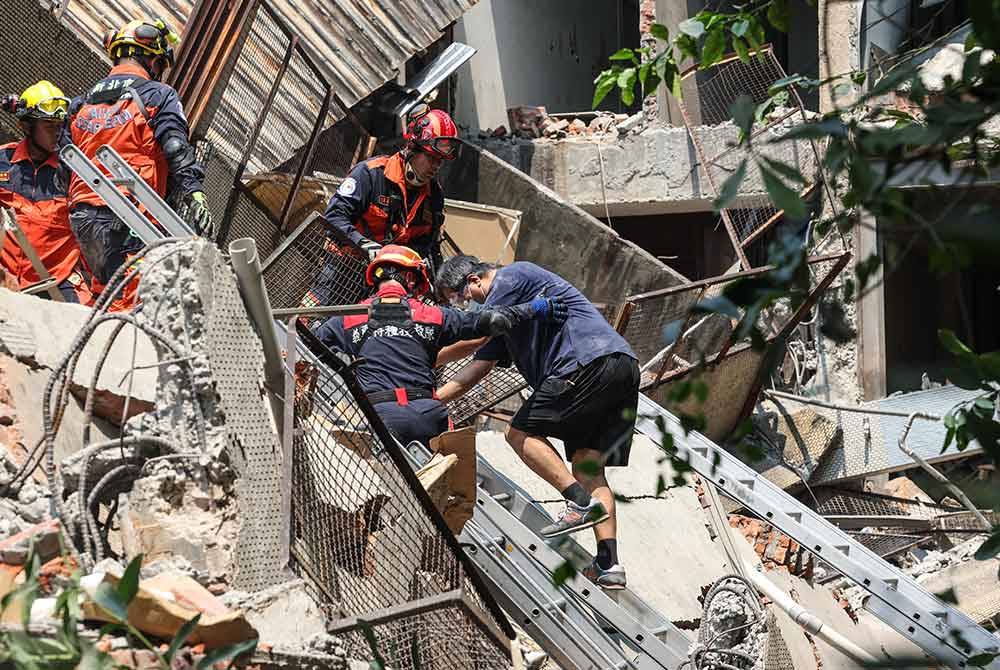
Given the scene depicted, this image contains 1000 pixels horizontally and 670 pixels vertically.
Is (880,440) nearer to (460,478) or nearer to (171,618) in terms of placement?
(460,478)

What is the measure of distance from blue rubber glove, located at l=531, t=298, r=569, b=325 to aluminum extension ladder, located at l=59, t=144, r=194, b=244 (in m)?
1.45

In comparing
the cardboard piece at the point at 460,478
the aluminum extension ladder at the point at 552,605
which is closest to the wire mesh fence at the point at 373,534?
the cardboard piece at the point at 460,478

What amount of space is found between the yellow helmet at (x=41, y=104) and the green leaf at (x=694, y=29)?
4.31 m

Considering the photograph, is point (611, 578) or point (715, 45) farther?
point (611, 578)

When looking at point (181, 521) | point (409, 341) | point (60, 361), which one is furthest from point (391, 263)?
point (181, 521)

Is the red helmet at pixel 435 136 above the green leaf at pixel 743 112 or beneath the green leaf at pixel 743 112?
beneath

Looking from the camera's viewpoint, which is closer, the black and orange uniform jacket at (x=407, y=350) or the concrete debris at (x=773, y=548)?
the black and orange uniform jacket at (x=407, y=350)

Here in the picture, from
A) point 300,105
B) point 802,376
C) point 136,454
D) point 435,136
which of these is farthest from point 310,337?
point 802,376

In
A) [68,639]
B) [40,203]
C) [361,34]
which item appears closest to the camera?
[68,639]

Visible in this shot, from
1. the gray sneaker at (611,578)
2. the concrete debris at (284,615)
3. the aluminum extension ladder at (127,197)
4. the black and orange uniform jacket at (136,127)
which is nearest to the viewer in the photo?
the concrete debris at (284,615)

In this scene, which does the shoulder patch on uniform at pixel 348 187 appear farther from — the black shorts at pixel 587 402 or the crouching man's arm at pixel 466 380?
the black shorts at pixel 587 402

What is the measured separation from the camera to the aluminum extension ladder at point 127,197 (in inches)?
203

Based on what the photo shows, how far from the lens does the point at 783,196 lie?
2.04m

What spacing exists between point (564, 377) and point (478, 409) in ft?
3.34
